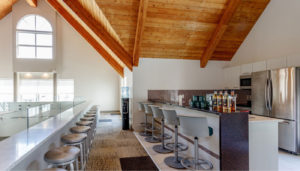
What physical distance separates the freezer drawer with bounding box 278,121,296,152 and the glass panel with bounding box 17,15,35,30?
38.8 feet

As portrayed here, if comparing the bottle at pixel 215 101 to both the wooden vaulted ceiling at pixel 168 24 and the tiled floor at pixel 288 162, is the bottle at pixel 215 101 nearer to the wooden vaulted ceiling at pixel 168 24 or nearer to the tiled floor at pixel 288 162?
the tiled floor at pixel 288 162

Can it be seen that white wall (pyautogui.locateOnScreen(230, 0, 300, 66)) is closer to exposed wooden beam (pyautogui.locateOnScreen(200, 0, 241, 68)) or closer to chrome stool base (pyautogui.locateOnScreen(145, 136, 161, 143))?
exposed wooden beam (pyautogui.locateOnScreen(200, 0, 241, 68))

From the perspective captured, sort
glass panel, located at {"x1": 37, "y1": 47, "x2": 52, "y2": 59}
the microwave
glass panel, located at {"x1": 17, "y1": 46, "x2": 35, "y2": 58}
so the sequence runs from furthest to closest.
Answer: glass panel, located at {"x1": 37, "y1": 47, "x2": 52, "y2": 59} < glass panel, located at {"x1": 17, "y1": 46, "x2": 35, "y2": 58} < the microwave

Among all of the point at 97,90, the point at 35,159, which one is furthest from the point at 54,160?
the point at 97,90

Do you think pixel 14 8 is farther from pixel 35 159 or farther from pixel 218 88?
pixel 218 88

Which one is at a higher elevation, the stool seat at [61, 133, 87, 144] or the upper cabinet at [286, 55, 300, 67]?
the upper cabinet at [286, 55, 300, 67]

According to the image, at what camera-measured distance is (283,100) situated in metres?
3.80

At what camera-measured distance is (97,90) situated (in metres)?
10.4

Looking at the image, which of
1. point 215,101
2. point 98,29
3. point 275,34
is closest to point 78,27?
point 98,29

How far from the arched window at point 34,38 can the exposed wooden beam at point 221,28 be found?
843 centimetres

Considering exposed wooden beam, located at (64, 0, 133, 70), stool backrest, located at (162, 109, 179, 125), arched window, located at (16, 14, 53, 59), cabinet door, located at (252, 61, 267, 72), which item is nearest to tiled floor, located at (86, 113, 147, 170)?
stool backrest, located at (162, 109, 179, 125)

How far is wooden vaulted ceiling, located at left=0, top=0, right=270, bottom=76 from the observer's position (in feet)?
13.4

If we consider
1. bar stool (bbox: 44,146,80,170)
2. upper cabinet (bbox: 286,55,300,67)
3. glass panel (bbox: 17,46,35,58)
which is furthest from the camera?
→ glass panel (bbox: 17,46,35,58)

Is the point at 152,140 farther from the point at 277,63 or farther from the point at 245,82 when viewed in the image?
the point at 277,63
